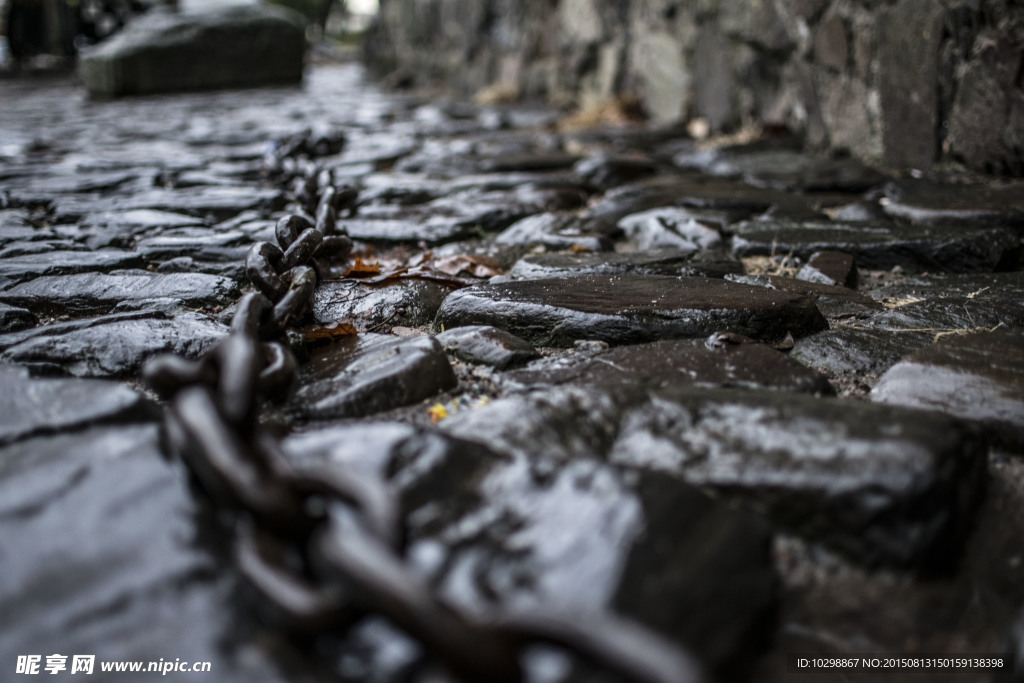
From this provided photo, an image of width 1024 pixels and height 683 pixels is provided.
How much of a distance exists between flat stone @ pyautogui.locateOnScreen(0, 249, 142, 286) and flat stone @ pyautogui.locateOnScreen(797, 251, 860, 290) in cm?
186

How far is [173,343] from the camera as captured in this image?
1.46 m

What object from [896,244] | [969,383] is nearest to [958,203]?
[896,244]

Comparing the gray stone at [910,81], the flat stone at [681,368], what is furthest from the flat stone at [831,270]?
the gray stone at [910,81]

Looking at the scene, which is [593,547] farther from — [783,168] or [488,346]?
[783,168]

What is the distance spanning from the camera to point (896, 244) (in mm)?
2029

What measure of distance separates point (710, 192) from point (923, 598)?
84.6 inches

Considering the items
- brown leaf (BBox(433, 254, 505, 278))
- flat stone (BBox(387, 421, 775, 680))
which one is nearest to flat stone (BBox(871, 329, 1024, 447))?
flat stone (BBox(387, 421, 775, 680))

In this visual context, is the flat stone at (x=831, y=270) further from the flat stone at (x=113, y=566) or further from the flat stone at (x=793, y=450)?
the flat stone at (x=113, y=566)

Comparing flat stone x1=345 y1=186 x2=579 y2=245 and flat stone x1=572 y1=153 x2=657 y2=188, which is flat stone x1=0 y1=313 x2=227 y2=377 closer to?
→ flat stone x1=345 y1=186 x2=579 y2=245

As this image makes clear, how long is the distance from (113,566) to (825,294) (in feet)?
5.16

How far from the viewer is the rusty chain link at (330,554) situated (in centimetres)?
59

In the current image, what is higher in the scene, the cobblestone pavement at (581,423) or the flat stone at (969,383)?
the flat stone at (969,383)

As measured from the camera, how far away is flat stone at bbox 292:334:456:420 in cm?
121

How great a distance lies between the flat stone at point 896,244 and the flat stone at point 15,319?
182 cm
